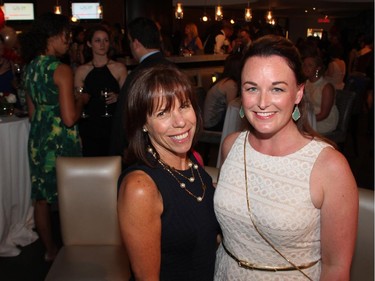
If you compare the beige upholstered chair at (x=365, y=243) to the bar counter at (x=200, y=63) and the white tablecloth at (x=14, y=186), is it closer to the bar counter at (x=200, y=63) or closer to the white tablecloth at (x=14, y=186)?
the white tablecloth at (x=14, y=186)

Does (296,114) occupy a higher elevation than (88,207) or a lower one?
higher

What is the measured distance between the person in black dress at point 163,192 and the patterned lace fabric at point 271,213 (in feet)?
0.27

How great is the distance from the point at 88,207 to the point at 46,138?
0.93m

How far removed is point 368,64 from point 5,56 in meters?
6.33

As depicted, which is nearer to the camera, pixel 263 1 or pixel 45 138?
pixel 45 138

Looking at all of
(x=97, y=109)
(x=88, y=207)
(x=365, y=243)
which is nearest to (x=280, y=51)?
(x=365, y=243)

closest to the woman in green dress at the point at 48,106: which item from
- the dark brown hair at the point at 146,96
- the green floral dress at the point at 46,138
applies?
the green floral dress at the point at 46,138

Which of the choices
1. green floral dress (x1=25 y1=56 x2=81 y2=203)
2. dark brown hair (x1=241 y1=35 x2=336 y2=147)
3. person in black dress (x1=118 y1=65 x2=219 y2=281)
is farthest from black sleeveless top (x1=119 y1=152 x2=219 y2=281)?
green floral dress (x1=25 y1=56 x2=81 y2=203)

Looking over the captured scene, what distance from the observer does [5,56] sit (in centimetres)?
461

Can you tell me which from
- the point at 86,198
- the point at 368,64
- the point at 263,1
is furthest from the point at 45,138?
the point at 263,1

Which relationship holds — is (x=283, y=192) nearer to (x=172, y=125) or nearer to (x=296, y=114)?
(x=296, y=114)

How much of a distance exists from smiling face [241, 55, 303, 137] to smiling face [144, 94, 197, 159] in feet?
0.68

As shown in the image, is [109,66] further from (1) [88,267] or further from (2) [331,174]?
(2) [331,174]

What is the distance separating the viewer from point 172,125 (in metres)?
1.50
